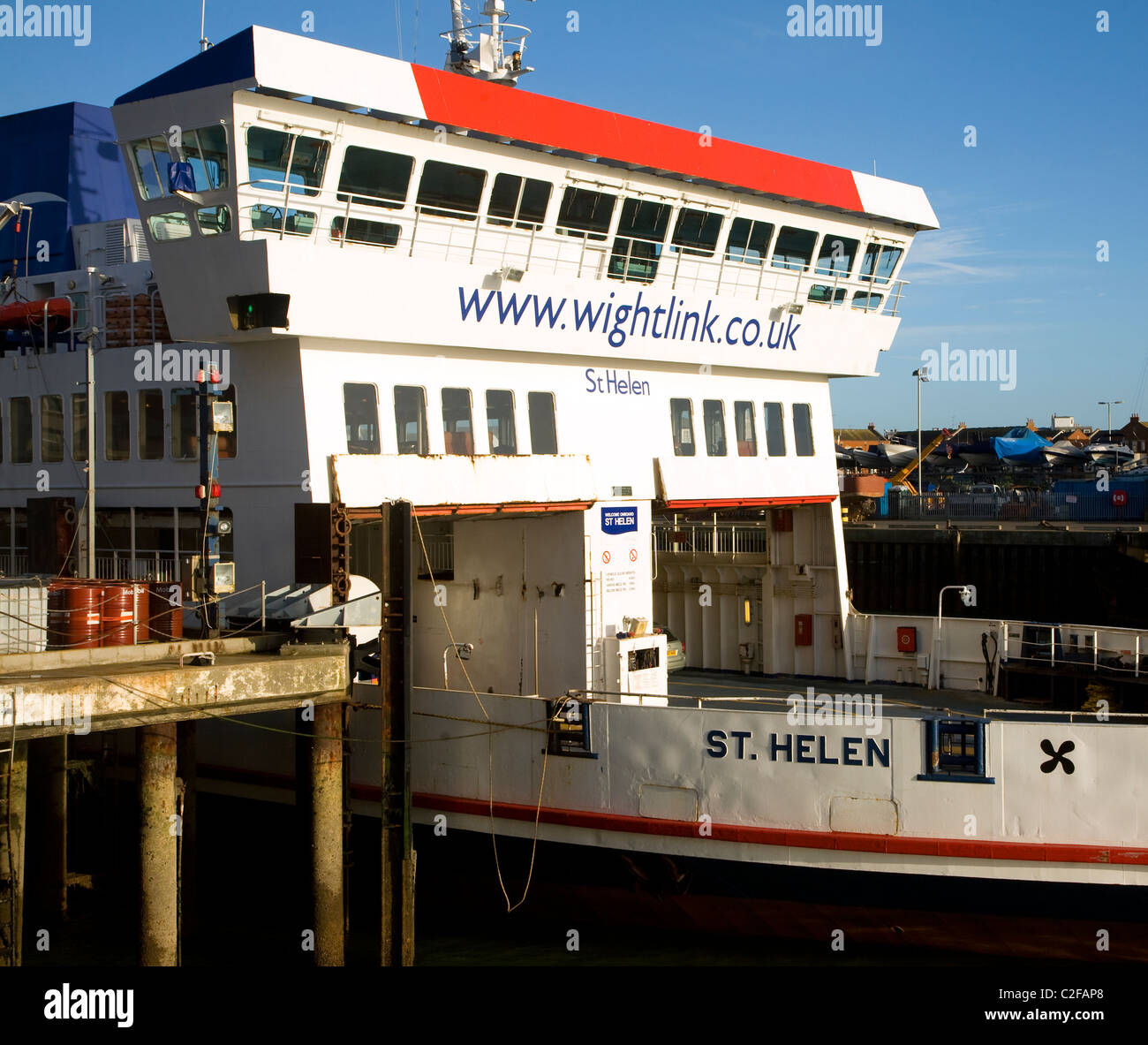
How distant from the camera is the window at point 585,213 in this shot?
1655cm

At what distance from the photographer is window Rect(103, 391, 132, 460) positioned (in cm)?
1697

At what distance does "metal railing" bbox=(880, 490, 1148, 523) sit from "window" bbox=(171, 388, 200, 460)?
112ft

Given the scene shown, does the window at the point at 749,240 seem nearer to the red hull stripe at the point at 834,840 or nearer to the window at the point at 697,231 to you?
the window at the point at 697,231

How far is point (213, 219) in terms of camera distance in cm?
1431

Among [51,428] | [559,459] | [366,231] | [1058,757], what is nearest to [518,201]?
[366,231]

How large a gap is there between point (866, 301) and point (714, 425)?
401 centimetres

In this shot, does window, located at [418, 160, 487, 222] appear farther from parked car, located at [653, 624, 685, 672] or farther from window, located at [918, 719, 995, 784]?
window, located at [918, 719, 995, 784]

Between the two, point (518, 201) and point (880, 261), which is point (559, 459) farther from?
point (880, 261)

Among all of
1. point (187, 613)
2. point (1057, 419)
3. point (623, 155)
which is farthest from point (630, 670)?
point (1057, 419)

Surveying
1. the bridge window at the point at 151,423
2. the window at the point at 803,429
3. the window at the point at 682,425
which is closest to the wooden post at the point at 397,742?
the bridge window at the point at 151,423

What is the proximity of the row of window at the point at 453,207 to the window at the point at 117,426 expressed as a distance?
9.39 feet

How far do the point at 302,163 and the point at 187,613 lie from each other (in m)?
6.06

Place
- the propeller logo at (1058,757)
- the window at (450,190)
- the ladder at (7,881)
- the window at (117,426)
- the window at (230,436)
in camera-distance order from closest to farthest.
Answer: the ladder at (7,881) → the propeller logo at (1058,757) → the window at (230,436) → the window at (450,190) → the window at (117,426)
